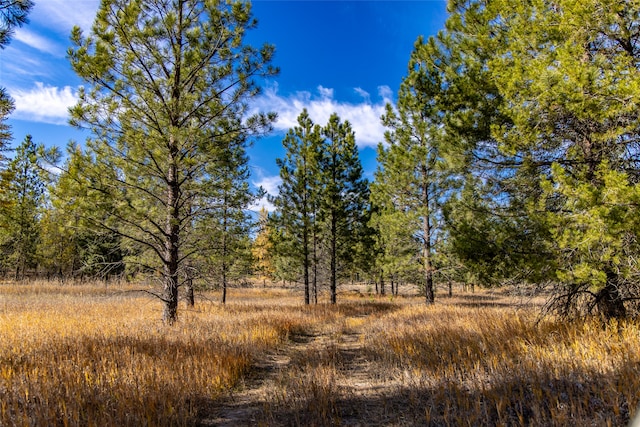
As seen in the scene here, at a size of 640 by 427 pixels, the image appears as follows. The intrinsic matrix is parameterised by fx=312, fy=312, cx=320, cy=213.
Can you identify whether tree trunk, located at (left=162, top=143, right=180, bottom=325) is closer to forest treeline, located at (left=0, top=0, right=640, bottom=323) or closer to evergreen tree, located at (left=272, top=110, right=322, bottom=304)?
forest treeline, located at (left=0, top=0, right=640, bottom=323)

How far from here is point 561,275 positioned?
15.3 feet

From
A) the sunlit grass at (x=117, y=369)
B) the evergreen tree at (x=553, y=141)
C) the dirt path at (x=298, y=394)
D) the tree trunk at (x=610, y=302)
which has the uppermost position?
the evergreen tree at (x=553, y=141)

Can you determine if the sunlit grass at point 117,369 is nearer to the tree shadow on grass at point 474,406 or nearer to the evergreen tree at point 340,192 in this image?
the tree shadow on grass at point 474,406

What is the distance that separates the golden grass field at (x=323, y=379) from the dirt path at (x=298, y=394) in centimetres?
2

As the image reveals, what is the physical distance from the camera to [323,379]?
A: 433cm

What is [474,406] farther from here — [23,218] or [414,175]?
[23,218]

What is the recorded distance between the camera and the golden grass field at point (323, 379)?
9.80 ft

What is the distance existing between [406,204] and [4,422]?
13.9 m

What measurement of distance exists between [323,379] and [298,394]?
607mm

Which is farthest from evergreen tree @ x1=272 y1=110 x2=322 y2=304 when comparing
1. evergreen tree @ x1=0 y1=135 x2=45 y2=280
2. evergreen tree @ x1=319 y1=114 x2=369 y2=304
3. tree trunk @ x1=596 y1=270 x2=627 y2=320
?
evergreen tree @ x1=0 y1=135 x2=45 y2=280

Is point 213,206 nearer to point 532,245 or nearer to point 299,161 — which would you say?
point 532,245

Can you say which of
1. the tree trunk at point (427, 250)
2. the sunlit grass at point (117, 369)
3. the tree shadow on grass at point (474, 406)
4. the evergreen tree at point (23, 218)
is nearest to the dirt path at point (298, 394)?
the tree shadow on grass at point (474, 406)

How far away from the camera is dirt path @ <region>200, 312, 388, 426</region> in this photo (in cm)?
345

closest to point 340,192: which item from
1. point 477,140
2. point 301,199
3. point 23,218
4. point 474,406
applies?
point 301,199
